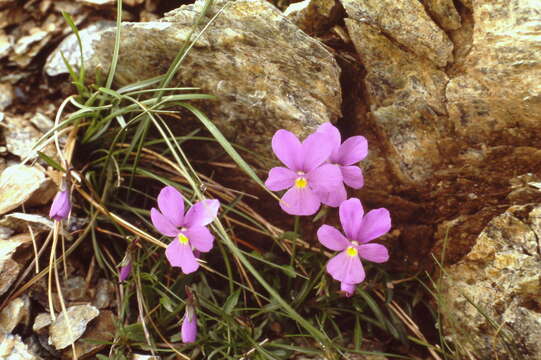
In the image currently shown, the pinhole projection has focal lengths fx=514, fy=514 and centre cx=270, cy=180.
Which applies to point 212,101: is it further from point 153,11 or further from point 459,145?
point 459,145

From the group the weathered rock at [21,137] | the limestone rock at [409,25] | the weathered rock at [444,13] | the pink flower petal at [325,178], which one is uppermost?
the weathered rock at [444,13]

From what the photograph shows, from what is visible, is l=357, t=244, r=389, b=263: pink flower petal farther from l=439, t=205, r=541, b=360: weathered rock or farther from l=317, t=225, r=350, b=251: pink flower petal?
l=439, t=205, r=541, b=360: weathered rock

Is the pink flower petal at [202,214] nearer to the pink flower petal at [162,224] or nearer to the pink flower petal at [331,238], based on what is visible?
the pink flower petal at [162,224]

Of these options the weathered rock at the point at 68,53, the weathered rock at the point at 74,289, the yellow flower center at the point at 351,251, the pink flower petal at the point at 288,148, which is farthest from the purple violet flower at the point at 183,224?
the weathered rock at the point at 68,53

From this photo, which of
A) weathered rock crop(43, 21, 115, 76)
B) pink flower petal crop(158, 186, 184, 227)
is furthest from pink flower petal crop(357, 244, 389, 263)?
weathered rock crop(43, 21, 115, 76)

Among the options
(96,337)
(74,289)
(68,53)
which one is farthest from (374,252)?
(68,53)

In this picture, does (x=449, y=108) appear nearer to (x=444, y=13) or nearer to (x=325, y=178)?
(x=444, y=13)
